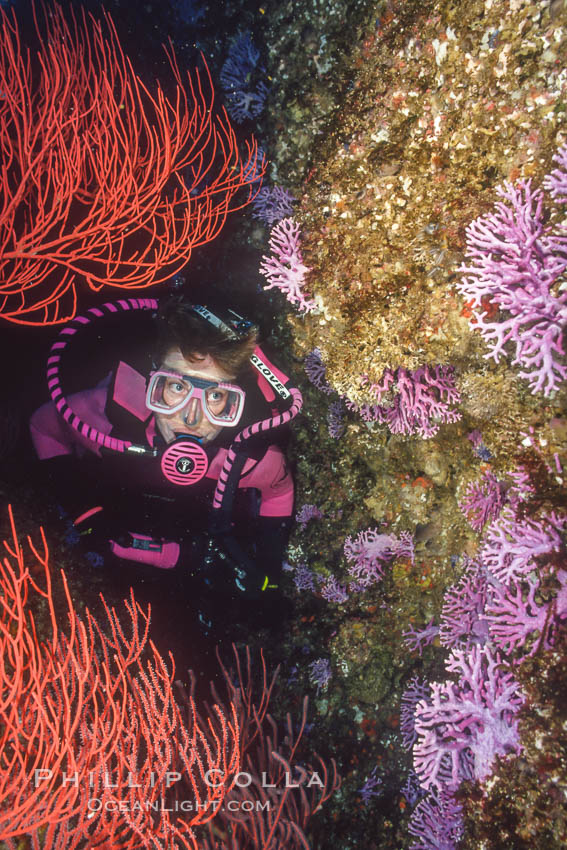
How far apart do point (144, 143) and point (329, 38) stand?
2617mm

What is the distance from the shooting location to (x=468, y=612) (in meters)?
2.47

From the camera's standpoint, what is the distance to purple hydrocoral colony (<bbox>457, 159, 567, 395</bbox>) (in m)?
1.61

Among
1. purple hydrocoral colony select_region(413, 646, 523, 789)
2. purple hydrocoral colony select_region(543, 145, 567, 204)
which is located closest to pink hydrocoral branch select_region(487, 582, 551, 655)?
purple hydrocoral colony select_region(413, 646, 523, 789)

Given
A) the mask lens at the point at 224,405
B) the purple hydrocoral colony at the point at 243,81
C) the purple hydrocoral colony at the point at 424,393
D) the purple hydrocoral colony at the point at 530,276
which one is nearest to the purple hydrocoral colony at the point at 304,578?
the mask lens at the point at 224,405

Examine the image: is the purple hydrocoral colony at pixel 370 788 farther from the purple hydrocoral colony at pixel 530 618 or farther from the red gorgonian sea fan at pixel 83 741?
the purple hydrocoral colony at pixel 530 618

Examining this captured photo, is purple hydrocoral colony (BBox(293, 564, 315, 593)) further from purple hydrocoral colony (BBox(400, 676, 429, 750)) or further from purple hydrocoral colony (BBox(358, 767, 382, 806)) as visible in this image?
purple hydrocoral colony (BBox(358, 767, 382, 806))

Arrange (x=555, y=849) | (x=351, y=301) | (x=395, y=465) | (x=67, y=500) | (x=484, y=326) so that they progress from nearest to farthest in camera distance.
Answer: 1. (x=555, y=849)
2. (x=484, y=326)
3. (x=351, y=301)
4. (x=395, y=465)
5. (x=67, y=500)

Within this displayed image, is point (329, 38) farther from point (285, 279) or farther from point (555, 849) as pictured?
point (555, 849)

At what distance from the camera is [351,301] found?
2420 mm

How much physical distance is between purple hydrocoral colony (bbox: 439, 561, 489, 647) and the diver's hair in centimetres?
242

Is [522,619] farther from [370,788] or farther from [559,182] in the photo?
[370,788]

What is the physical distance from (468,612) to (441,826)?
1.18 metres

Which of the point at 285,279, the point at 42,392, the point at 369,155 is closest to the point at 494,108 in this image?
the point at 369,155

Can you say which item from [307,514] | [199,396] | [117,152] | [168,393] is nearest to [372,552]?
[307,514]
